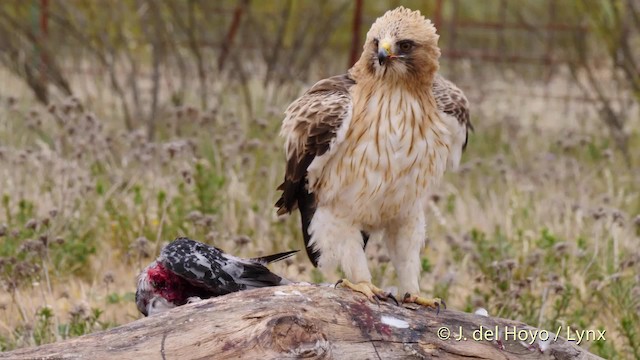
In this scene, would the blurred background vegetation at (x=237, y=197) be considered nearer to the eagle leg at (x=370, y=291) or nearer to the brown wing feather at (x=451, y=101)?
the brown wing feather at (x=451, y=101)

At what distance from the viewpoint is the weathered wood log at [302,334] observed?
10.9ft

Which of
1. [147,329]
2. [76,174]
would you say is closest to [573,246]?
[76,174]

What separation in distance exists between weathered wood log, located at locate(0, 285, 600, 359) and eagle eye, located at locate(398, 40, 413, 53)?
1107mm

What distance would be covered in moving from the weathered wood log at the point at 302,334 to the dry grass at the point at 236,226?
53.8 inches

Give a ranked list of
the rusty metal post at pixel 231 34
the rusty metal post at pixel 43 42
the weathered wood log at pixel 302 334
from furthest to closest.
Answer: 1. the rusty metal post at pixel 231 34
2. the rusty metal post at pixel 43 42
3. the weathered wood log at pixel 302 334

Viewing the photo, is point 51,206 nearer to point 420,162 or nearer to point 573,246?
point 420,162

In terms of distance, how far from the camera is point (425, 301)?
4270mm

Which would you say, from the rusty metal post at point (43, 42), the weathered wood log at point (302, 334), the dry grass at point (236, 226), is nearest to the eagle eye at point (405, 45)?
the weathered wood log at point (302, 334)

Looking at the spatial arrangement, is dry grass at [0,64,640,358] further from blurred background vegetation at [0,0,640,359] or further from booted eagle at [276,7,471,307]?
booted eagle at [276,7,471,307]

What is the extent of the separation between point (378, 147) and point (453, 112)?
1.72 feet

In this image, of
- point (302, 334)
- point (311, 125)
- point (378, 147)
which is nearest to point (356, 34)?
point (311, 125)

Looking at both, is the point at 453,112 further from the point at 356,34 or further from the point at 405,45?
the point at 356,34

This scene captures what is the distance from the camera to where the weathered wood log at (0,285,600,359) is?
331cm

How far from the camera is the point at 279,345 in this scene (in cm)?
331
